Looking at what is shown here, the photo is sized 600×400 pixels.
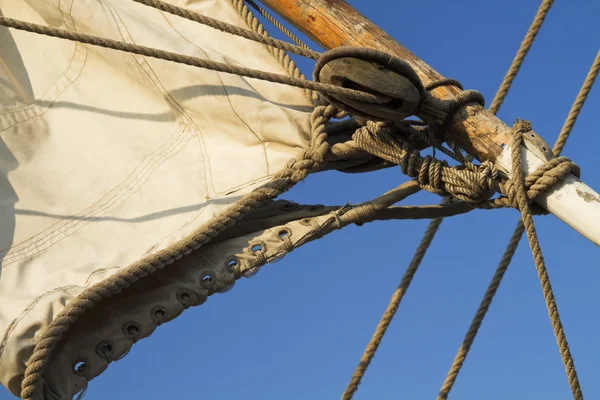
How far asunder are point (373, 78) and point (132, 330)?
3.67ft

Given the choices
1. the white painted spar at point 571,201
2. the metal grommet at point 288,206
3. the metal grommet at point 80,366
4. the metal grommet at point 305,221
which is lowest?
the metal grommet at point 80,366

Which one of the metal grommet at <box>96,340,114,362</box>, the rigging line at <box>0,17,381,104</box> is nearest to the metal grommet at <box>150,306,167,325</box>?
the metal grommet at <box>96,340,114,362</box>

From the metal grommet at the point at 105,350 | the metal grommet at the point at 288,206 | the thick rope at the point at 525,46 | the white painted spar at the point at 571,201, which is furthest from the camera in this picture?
the thick rope at the point at 525,46

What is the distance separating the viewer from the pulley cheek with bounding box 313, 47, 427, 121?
2869 mm

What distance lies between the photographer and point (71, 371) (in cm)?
319

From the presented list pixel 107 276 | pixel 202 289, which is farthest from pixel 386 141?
pixel 107 276

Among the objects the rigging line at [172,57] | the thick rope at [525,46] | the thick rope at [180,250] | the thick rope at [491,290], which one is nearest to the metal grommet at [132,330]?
the thick rope at [180,250]

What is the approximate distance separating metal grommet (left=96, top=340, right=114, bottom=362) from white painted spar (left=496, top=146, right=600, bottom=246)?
1.33m

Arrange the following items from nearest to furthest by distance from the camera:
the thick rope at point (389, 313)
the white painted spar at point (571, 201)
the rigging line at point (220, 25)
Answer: the white painted spar at point (571, 201), the rigging line at point (220, 25), the thick rope at point (389, 313)

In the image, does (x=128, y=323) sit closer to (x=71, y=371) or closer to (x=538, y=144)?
(x=71, y=371)

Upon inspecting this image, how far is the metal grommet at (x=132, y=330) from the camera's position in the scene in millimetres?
3256

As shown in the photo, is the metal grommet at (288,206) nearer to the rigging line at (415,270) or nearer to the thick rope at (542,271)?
the rigging line at (415,270)

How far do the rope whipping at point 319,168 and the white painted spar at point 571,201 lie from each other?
1.7 inches

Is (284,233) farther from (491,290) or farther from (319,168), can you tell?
(491,290)
